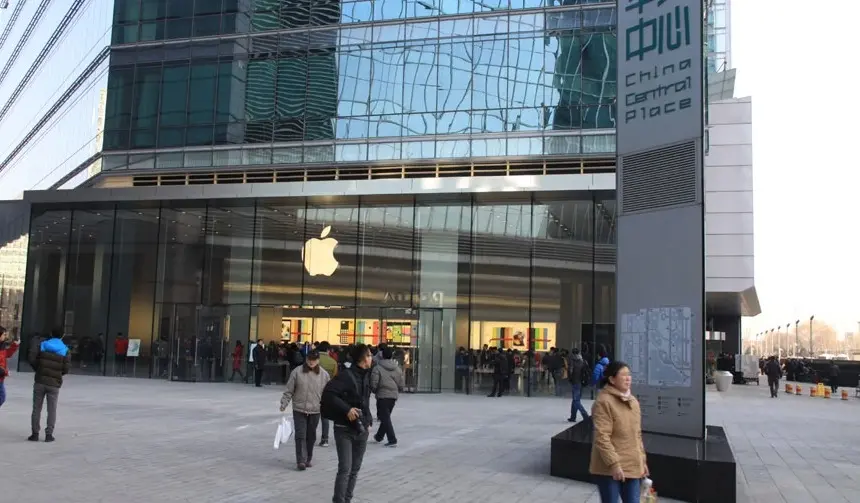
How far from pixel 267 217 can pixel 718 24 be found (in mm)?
21783

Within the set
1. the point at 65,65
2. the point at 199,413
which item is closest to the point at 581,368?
the point at 199,413

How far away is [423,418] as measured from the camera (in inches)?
720

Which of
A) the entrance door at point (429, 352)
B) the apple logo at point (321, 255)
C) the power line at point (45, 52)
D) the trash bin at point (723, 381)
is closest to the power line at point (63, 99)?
the power line at point (45, 52)

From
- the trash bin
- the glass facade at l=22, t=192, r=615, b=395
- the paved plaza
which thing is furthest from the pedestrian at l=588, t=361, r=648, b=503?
the trash bin

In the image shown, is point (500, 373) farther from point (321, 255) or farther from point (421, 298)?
point (321, 255)

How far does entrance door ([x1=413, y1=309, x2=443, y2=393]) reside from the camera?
27.5 metres

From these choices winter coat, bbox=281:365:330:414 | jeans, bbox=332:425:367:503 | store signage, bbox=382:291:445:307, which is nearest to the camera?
jeans, bbox=332:425:367:503

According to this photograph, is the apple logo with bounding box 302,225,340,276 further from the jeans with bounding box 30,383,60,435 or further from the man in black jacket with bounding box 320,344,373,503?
the man in black jacket with bounding box 320,344,373,503

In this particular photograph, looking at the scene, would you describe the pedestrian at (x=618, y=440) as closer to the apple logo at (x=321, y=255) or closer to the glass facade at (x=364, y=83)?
the glass facade at (x=364, y=83)

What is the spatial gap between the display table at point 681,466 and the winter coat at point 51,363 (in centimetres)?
758

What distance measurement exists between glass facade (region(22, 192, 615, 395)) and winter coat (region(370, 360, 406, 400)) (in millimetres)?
13302

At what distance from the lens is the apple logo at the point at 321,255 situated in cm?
3036

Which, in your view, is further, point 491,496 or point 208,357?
point 208,357

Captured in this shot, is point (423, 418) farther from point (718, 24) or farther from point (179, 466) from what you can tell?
point (718, 24)
